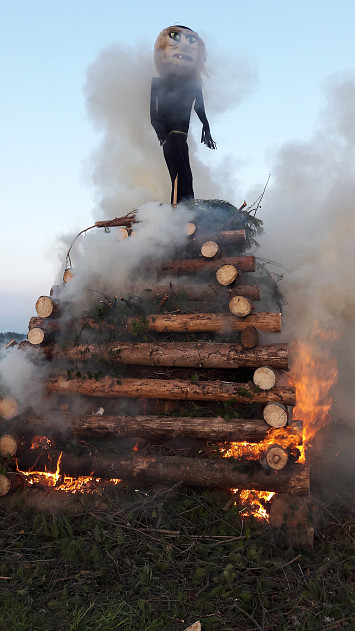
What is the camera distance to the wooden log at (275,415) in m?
5.55

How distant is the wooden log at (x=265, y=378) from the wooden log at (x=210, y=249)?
2666 mm

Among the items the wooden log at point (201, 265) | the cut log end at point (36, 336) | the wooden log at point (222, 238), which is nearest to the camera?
the cut log end at point (36, 336)

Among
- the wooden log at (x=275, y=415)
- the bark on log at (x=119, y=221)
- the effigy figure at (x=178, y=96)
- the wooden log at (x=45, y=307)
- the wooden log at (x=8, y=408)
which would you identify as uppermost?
the effigy figure at (x=178, y=96)

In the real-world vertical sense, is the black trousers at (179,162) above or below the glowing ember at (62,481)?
above

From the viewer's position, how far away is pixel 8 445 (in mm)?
5980

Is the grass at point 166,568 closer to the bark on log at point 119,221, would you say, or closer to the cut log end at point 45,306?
the cut log end at point 45,306

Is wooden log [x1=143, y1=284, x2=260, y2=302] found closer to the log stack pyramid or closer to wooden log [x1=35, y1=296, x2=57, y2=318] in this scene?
the log stack pyramid

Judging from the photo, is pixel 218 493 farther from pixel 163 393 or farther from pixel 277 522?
pixel 163 393

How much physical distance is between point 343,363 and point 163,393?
165 inches

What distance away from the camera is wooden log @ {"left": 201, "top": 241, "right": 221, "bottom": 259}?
7.64 metres

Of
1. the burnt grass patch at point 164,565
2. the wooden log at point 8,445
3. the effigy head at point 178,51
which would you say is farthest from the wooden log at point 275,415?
the effigy head at point 178,51

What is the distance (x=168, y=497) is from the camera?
538 centimetres

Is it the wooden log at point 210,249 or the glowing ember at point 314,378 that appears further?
the wooden log at point 210,249

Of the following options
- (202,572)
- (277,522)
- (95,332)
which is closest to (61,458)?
(95,332)
